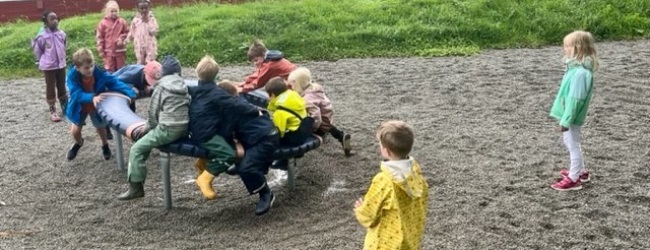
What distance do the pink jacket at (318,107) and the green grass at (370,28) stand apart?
6.08 meters

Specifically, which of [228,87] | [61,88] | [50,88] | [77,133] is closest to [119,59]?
[61,88]

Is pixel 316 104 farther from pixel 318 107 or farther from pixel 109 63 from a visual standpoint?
pixel 109 63

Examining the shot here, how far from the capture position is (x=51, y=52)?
31.6ft

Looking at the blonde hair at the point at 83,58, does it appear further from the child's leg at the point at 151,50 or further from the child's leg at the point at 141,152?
the child's leg at the point at 151,50

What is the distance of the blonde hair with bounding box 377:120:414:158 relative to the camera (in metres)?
4.13

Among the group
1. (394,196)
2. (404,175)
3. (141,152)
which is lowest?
(141,152)

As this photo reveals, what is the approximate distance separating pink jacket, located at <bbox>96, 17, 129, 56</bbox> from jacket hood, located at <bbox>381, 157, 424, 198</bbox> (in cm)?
732

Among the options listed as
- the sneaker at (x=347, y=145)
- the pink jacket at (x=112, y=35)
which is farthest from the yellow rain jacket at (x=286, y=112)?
the pink jacket at (x=112, y=35)

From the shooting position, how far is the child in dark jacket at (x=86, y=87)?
24.0 feet

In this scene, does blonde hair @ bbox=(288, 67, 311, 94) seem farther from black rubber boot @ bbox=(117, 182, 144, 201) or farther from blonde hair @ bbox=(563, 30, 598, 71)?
blonde hair @ bbox=(563, 30, 598, 71)

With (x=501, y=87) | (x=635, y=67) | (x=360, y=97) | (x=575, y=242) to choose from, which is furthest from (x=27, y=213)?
(x=635, y=67)

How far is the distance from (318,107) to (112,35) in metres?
4.59

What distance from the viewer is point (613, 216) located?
567 cm

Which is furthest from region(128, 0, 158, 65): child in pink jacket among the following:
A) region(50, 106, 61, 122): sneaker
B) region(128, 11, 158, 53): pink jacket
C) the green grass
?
the green grass
